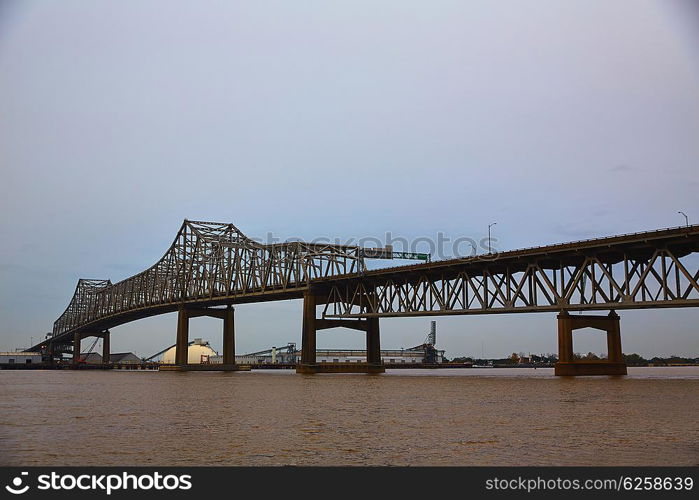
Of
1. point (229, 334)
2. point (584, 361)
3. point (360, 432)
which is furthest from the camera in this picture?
point (229, 334)

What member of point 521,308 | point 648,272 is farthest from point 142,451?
point 521,308

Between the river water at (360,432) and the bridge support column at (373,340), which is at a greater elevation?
the bridge support column at (373,340)

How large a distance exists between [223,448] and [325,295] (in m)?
93.1

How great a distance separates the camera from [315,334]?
111812 mm

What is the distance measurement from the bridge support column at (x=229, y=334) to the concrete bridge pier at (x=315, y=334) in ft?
97.1

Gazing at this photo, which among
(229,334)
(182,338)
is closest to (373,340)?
(229,334)

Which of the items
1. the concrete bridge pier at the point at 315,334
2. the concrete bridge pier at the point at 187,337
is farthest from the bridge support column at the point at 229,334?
the concrete bridge pier at the point at 315,334

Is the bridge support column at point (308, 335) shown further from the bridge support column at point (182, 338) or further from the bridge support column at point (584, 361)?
the bridge support column at point (182, 338)

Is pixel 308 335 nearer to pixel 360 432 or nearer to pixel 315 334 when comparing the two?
pixel 315 334

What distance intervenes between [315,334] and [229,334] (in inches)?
1336

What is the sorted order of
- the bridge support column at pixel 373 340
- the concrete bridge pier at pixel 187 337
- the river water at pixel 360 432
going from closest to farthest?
the river water at pixel 360 432 < the bridge support column at pixel 373 340 < the concrete bridge pier at pixel 187 337

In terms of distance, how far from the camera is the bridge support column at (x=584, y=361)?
246 ft

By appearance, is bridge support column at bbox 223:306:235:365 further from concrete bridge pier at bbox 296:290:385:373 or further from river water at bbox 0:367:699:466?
river water at bbox 0:367:699:466
